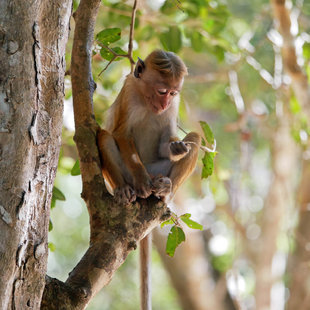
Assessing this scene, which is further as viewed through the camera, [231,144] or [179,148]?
[231,144]

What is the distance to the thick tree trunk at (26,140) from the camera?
1.99 metres

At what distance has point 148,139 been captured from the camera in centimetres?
430

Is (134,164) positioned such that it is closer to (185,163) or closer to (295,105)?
(185,163)

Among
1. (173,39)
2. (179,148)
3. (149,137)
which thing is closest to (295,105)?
(173,39)

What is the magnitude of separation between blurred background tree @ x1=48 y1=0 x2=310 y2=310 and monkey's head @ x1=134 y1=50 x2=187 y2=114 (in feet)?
1.31

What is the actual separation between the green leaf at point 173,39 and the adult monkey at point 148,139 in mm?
473

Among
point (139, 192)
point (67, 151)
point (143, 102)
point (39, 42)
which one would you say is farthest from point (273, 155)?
point (39, 42)

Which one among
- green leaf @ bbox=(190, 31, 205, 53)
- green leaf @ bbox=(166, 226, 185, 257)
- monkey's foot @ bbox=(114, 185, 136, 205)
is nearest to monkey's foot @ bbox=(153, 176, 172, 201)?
monkey's foot @ bbox=(114, 185, 136, 205)

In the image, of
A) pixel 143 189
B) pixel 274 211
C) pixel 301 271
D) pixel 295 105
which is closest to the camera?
pixel 143 189

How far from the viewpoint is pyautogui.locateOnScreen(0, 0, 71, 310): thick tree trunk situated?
6.54 ft

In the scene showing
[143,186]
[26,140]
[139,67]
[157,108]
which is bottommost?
[26,140]

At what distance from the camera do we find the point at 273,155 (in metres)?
8.10

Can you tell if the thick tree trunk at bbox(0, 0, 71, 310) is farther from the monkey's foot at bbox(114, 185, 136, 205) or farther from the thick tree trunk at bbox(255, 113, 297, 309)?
the thick tree trunk at bbox(255, 113, 297, 309)

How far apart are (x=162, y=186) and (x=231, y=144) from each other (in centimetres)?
761
